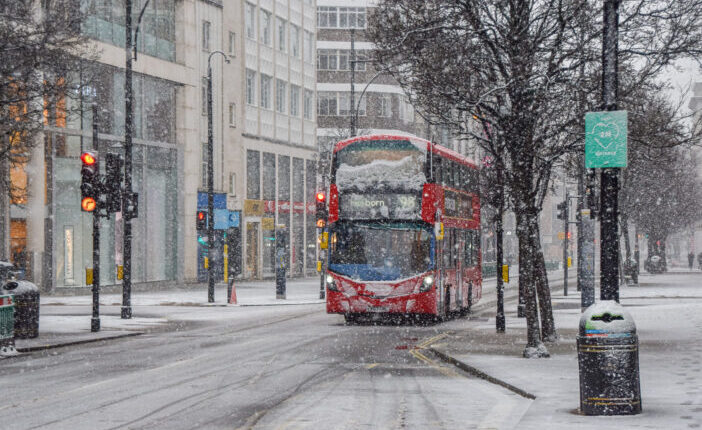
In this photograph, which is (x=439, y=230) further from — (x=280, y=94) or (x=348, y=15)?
(x=348, y=15)

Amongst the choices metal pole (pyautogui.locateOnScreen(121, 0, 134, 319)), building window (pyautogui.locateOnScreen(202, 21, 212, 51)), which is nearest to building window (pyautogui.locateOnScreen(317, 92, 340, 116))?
building window (pyautogui.locateOnScreen(202, 21, 212, 51))

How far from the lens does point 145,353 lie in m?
20.1

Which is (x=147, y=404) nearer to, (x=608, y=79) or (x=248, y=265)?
(x=608, y=79)

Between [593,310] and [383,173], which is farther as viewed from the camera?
[383,173]

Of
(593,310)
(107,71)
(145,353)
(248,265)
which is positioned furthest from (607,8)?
(248,265)

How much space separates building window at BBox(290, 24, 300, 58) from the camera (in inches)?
2621

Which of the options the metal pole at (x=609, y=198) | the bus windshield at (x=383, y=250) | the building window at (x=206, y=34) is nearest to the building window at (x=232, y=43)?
the building window at (x=206, y=34)

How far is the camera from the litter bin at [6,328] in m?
19.8

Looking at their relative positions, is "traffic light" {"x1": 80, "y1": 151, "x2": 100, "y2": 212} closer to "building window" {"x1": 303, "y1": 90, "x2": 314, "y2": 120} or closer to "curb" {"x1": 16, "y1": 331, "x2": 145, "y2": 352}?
"curb" {"x1": 16, "y1": 331, "x2": 145, "y2": 352}

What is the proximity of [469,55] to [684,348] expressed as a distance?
21.2 feet

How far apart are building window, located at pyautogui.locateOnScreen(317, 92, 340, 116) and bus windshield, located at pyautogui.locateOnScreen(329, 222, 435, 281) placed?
55.2m

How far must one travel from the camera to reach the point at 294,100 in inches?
2633

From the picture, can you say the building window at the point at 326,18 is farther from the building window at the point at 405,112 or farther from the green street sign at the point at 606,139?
the green street sign at the point at 606,139

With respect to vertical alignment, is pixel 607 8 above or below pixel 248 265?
above
